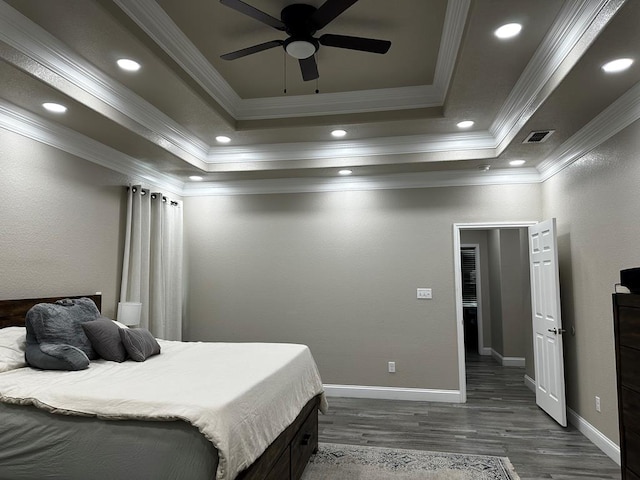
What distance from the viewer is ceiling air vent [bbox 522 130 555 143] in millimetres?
3725

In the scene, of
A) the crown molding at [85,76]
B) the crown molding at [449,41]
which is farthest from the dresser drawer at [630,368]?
the crown molding at [85,76]

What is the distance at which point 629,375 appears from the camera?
7.92ft

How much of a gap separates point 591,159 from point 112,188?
4.37 m

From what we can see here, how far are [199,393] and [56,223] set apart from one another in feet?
8.02

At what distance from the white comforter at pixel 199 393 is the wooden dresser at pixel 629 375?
1872 millimetres

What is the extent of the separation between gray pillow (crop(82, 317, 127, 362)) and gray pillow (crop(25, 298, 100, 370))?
0.05 m

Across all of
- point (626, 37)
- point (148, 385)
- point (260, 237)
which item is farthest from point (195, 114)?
point (626, 37)

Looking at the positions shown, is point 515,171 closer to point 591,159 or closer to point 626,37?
point 591,159

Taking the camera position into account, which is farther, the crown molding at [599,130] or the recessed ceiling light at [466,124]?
the recessed ceiling light at [466,124]

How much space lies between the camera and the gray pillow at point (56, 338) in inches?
104

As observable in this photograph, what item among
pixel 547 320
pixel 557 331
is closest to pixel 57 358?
pixel 557 331

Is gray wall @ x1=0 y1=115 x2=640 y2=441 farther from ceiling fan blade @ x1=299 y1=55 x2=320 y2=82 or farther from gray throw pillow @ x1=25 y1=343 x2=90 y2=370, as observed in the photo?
ceiling fan blade @ x1=299 y1=55 x2=320 y2=82

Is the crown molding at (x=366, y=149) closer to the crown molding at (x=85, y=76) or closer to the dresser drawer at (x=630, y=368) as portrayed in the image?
the crown molding at (x=85, y=76)

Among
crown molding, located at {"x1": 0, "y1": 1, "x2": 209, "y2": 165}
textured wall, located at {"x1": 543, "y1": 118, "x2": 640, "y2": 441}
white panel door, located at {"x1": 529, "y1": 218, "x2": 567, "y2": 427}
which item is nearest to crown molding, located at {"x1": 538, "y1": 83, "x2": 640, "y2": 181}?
textured wall, located at {"x1": 543, "y1": 118, "x2": 640, "y2": 441}
